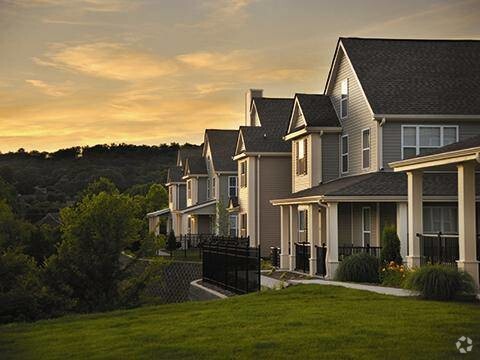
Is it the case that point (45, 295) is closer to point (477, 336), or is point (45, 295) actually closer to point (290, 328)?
point (290, 328)

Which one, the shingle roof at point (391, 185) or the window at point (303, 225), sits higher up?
the shingle roof at point (391, 185)

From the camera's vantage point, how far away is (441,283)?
16.5 metres

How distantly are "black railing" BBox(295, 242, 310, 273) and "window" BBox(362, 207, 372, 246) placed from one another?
2.10m

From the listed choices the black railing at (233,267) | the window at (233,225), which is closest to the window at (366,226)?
the black railing at (233,267)

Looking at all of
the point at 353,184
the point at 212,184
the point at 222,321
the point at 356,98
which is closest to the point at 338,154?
the point at 356,98

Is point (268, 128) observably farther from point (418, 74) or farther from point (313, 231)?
point (313, 231)

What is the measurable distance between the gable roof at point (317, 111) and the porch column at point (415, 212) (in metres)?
10.7

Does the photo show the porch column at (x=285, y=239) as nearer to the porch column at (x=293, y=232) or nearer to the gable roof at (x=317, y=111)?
the porch column at (x=293, y=232)

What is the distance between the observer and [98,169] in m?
121

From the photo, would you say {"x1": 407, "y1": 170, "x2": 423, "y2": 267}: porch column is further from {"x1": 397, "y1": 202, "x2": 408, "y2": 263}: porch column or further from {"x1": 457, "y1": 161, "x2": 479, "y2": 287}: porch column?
{"x1": 397, "y1": 202, "x2": 408, "y2": 263}: porch column

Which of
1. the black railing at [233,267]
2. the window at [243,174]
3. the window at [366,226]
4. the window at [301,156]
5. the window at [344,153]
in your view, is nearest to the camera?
the black railing at [233,267]

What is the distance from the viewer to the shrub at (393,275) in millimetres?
21500

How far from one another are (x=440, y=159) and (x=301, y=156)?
1572cm

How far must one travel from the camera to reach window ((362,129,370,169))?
3023 centimetres
